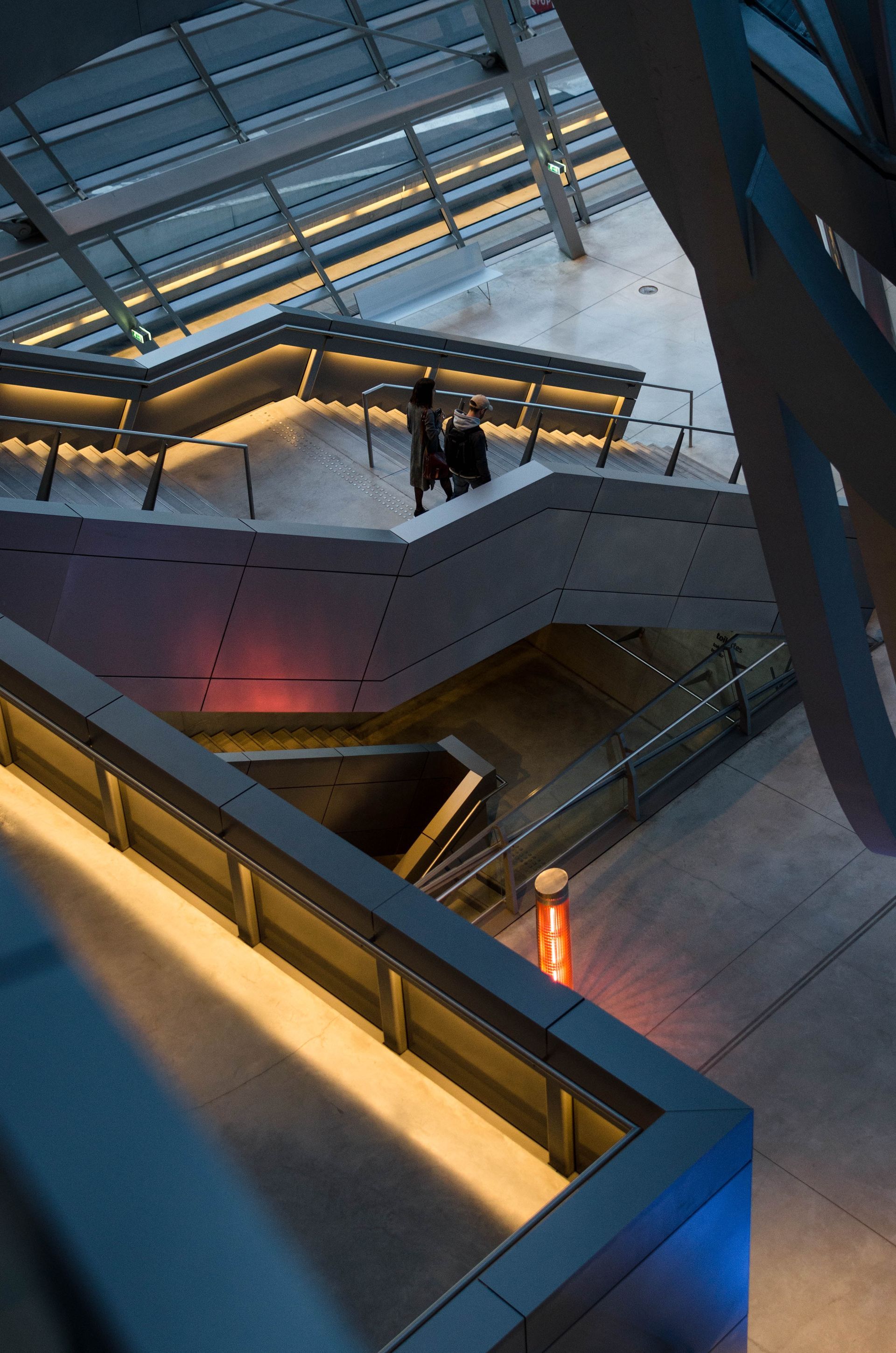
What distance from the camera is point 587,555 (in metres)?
14.1

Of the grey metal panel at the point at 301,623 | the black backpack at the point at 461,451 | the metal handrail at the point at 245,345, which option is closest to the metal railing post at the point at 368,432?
the metal handrail at the point at 245,345

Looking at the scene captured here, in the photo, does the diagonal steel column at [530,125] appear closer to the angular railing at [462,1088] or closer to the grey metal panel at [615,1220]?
the angular railing at [462,1088]

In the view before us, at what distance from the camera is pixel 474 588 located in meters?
13.0

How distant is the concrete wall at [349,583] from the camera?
1049 centimetres

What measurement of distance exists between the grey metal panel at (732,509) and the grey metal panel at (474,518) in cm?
281

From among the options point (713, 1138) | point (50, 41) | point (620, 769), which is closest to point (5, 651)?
point (713, 1138)

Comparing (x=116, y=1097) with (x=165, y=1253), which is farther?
(x=116, y=1097)

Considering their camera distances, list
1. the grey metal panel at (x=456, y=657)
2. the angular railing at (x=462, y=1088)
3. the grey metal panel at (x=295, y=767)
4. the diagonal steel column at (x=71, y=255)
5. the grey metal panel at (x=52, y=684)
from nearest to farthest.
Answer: the angular railing at (x=462, y=1088) < the grey metal panel at (x=52, y=684) < the grey metal panel at (x=295, y=767) < the grey metal panel at (x=456, y=657) < the diagonal steel column at (x=71, y=255)

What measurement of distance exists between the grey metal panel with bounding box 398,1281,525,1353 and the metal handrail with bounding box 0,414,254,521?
25.1ft

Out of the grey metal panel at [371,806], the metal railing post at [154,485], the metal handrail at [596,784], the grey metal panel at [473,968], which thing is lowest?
the grey metal panel at [371,806]

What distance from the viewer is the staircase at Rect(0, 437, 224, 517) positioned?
38.9ft

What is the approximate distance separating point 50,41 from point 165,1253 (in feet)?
30.5

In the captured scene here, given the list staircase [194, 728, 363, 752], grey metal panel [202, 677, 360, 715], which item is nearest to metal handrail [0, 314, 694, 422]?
grey metal panel [202, 677, 360, 715]

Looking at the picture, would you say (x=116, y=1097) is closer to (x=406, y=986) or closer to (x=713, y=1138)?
(x=406, y=986)
